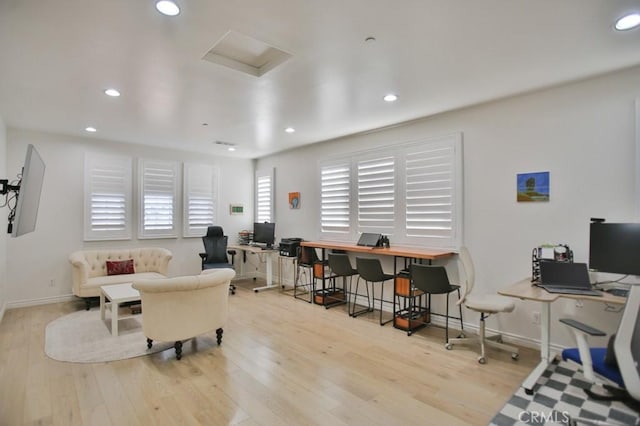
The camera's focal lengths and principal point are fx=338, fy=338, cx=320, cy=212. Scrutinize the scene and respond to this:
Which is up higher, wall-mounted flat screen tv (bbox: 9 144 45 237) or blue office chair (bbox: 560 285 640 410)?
wall-mounted flat screen tv (bbox: 9 144 45 237)

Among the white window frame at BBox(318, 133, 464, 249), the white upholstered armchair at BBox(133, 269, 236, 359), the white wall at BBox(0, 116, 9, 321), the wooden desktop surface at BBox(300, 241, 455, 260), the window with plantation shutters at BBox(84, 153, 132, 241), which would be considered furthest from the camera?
the window with plantation shutters at BBox(84, 153, 132, 241)

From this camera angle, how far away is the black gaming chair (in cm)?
631

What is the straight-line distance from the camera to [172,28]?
2.31 meters

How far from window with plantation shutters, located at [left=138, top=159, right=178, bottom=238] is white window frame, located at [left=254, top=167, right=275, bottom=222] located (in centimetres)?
176

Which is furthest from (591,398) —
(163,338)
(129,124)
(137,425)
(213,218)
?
(213,218)

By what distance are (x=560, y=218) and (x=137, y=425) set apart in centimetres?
408

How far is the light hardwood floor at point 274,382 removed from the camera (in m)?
2.43

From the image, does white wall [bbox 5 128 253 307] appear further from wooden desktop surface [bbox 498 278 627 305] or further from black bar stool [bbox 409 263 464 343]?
wooden desktop surface [bbox 498 278 627 305]

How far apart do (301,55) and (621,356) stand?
9.43 ft

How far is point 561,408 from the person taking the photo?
2.46 metres

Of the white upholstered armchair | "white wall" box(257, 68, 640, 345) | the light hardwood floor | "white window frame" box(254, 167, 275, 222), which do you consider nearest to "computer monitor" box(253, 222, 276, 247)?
"white window frame" box(254, 167, 275, 222)

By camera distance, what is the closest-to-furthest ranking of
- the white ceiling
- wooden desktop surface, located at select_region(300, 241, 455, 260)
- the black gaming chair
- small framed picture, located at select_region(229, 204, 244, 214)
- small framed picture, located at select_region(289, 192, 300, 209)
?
the white ceiling
wooden desktop surface, located at select_region(300, 241, 455, 260)
the black gaming chair
small framed picture, located at select_region(289, 192, 300, 209)
small framed picture, located at select_region(229, 204, 244, 214)

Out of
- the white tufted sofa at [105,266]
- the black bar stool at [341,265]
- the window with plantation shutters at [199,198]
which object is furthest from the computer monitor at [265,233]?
the black bar stool at [341,265]

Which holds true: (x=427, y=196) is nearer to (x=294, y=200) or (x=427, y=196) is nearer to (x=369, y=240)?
(x=369, y=240)
